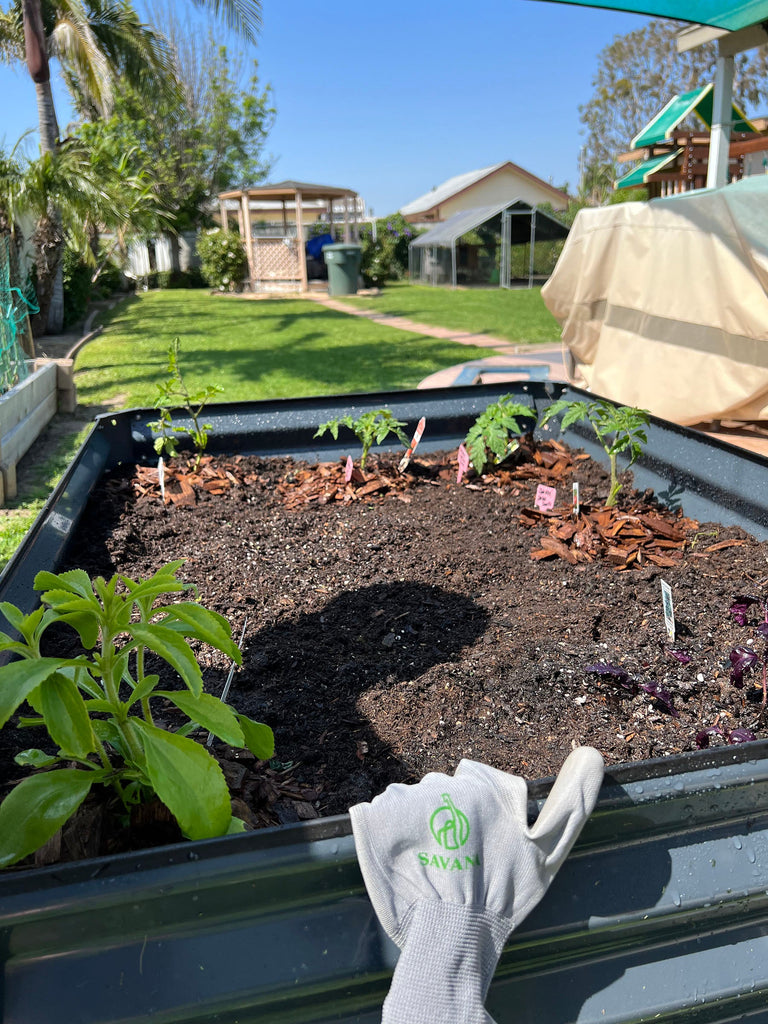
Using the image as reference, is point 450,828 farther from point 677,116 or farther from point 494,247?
point 494,247

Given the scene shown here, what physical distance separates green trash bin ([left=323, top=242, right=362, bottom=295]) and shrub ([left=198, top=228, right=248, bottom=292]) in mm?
2840

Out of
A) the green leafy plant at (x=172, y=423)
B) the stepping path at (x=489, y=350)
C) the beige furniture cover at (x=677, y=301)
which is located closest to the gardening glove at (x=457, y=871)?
the green leafy plant at (x=172, y=423)

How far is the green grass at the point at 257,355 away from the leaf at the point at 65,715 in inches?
234

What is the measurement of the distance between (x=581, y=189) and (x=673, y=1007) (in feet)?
154

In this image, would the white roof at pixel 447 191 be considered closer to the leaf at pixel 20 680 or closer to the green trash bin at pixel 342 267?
the green trash bin at pixel 342 267

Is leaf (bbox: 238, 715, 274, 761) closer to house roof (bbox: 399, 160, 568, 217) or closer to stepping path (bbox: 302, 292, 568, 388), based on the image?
stepping path (bbox: 302, 292, 568, 388)

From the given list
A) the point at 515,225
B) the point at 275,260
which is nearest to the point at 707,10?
the point at 275,260

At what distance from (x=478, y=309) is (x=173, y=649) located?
16.4 metres

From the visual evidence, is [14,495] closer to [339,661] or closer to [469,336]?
[339,661]

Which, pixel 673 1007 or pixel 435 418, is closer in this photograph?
pixel 673 1007

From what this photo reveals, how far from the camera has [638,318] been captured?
16.5 ft


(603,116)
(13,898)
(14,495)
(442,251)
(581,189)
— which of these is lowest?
(14,495)

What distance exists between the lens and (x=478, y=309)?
54.6 feet

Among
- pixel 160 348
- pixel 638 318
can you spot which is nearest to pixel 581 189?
pixel 160 348
